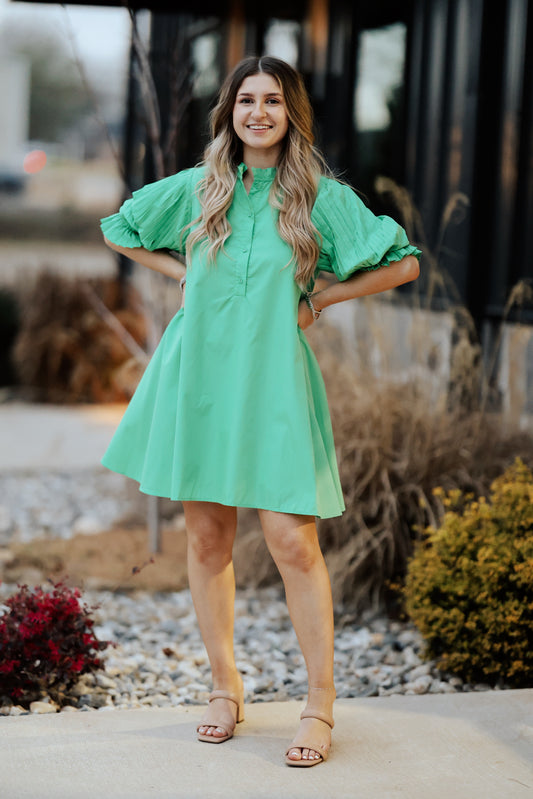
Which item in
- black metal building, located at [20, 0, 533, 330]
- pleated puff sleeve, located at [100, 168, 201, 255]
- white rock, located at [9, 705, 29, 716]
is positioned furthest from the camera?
black metal building, located at [20, 0, 533, 330]

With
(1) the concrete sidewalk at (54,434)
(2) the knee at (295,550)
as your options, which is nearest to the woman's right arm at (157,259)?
(2) the knee at (295,550)

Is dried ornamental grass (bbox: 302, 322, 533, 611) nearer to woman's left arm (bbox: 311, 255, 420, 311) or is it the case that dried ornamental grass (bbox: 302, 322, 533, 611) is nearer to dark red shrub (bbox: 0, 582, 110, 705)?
dark red shrub (bbox: 0, 582, 110, 705)

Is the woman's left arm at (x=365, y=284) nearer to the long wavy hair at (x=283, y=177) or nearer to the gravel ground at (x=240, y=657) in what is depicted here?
the long wavy hair at (x=283, y=177)

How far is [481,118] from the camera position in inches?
199

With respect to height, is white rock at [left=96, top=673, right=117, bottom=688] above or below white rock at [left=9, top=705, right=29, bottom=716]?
below

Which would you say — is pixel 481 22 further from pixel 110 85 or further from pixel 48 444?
pixel 110 85

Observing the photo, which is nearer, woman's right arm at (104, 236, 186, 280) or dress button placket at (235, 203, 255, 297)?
dress button placket at (235, 203, 255, 297)

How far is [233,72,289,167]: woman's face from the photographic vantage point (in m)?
2.52

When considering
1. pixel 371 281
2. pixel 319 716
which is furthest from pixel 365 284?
pixel 319 716

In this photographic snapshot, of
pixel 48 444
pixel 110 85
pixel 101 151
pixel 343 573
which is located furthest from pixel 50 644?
pixel 110 85

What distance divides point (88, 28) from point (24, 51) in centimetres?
1326

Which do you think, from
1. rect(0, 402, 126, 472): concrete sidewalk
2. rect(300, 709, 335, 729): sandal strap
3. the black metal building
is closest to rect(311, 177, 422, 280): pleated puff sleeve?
rect(300, 709, 335, 729): sandal strap

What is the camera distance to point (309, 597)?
8.30 ft

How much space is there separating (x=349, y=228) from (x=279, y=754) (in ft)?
4.41
